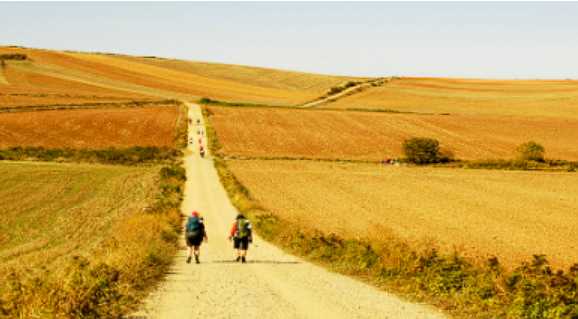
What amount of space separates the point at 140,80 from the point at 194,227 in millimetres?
117883

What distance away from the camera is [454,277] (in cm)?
1571

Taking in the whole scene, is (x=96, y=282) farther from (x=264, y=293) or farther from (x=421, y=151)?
(x=421, y=151)

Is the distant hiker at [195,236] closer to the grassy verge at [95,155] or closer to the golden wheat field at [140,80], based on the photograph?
the grassy verge at [95,155]

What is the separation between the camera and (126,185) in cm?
4716

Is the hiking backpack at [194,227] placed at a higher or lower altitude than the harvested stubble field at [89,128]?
higher

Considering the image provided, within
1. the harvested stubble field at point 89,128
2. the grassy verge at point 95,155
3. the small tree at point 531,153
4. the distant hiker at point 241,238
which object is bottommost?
the grassy verge at point 95,155

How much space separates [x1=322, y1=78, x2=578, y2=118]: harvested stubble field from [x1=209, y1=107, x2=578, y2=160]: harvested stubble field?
37.3 ft

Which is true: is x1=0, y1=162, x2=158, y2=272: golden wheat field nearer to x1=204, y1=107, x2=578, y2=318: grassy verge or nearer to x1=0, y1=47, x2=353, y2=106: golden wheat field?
x1=204, y1=107, x2=578, y2=318: grassy verge

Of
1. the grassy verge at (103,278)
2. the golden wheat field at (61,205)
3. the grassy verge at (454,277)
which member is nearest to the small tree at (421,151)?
the golden wheat field at (61,205)

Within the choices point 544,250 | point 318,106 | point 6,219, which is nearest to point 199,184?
point 6,219

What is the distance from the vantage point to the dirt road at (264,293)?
517 inches

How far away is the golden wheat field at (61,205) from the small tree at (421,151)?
2558 cm

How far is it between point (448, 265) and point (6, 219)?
962 inches

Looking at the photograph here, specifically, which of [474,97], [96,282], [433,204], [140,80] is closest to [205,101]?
[140,80]
